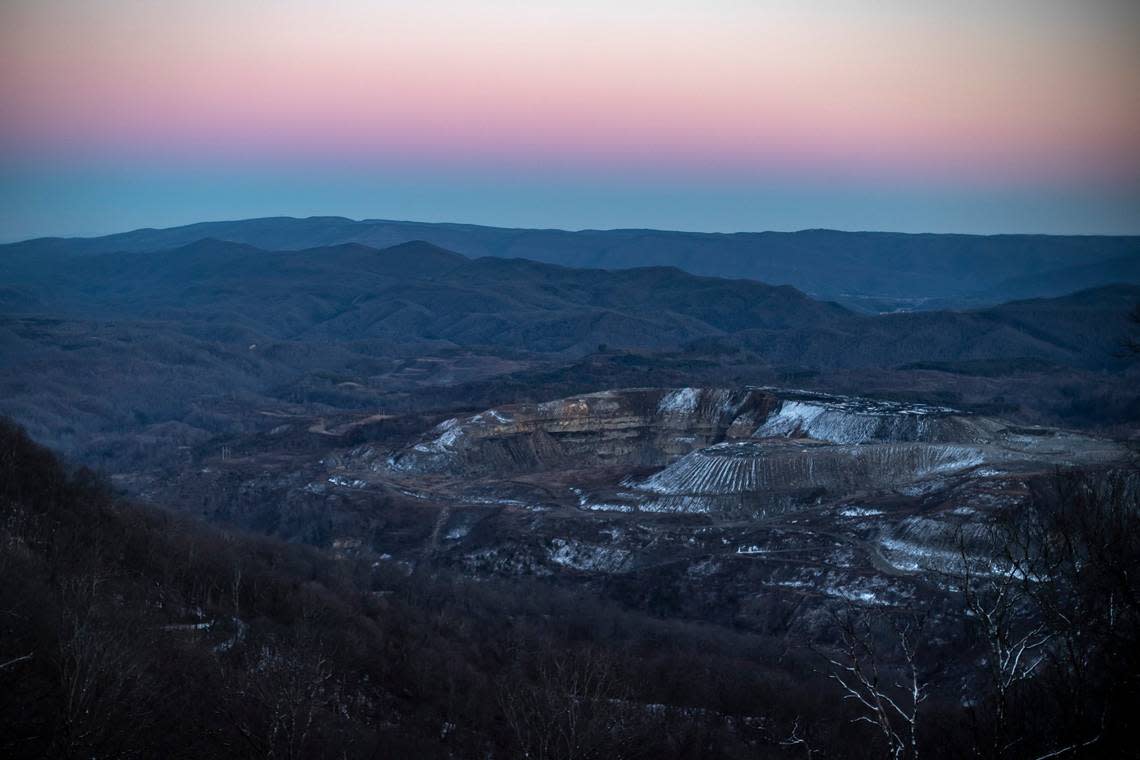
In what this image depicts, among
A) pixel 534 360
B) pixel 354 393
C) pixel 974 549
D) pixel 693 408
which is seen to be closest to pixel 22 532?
pixel 974 549

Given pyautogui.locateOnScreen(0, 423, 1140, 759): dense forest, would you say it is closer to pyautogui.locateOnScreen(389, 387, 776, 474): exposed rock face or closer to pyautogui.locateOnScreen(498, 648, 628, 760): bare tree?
pyautogui.locateOnScreen(498, 648, 628, 760): bare tree

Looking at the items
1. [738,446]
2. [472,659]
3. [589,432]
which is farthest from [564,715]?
[589,432]

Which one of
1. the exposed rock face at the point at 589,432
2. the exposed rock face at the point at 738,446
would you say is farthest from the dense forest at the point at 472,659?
the exposed rock face at the point at 589,432

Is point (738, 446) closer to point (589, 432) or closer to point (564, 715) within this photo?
point (589, 432)

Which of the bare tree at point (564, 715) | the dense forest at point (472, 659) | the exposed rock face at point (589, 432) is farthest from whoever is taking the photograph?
the exposed rock face at point (589, 432)

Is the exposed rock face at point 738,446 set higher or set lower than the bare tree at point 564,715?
lower

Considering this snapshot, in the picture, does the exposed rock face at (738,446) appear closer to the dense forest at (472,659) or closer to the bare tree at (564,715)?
the dense forest at (472,659)

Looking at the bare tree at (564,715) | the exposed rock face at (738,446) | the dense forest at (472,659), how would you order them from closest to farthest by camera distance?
the dense forest at (472,659) < the bare tree at (564,715) < the exposed rock face at (738,446)

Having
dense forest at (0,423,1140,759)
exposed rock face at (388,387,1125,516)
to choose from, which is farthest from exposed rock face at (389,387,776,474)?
dense forest at (0,423,1140,759)

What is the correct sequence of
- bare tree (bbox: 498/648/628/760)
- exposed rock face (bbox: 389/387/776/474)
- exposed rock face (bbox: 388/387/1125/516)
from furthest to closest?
exposed rock face (bbox: 389/387/776/474)
exposed rock face (bbox: 388/387/1125/516)
bare tree (bbox: 498/648/628/760)
